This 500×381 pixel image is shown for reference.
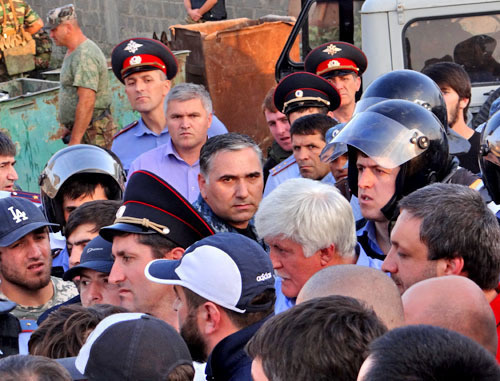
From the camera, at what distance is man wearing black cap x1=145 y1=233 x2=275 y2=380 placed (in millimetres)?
3338

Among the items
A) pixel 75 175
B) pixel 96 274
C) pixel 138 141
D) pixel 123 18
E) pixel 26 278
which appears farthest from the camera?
pixel 123 18

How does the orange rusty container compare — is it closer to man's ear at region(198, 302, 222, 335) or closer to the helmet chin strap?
the helmet chin strap

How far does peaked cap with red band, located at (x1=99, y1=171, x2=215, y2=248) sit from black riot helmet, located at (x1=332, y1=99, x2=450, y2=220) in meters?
0.81

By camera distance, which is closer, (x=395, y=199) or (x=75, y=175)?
(x=395, y=199)

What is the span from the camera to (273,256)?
3992 mm

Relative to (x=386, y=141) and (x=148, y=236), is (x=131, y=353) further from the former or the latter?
(x=386, y=141)

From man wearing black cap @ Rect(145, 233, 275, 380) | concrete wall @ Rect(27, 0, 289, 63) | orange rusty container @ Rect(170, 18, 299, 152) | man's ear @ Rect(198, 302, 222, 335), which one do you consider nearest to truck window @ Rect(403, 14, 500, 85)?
orange rusty container @ Rect(170, 18, 299, 152)

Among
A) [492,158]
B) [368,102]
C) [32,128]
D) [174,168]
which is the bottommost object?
[32,128]

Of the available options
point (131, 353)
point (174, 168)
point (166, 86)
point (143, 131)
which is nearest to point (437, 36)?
point (166, 86)

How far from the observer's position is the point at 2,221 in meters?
4.74

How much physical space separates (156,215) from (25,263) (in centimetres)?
85

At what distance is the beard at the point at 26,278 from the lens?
4672 mm

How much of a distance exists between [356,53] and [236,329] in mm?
4638

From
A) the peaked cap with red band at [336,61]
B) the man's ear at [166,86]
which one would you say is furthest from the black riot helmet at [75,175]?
the peaked cap with red band at [336,61]
